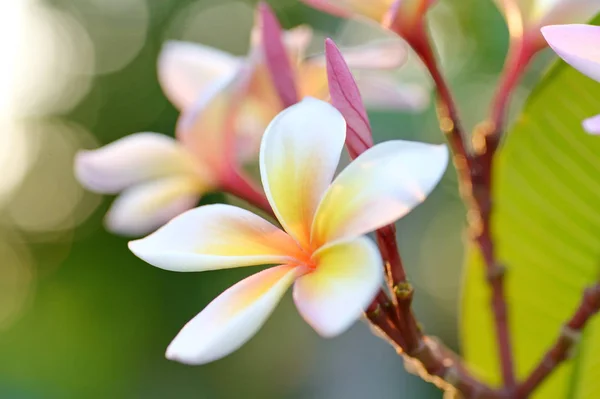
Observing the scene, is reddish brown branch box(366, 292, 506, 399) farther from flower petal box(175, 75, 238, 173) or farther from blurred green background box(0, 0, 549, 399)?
blurred green background box(0, 0, 549, 399)

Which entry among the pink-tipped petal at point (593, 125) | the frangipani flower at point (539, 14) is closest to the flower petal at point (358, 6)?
the frangipani flower at point (539, 14)

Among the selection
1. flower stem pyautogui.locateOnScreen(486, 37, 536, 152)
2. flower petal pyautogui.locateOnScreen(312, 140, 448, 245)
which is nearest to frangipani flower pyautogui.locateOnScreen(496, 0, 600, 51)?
flower stem pyautogui.locateOnScreen(486, 37, 536, 152)

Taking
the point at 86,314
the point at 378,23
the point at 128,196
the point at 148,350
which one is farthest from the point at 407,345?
the point at 148,350

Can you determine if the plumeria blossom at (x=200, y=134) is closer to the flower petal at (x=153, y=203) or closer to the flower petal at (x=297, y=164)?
the flower petal at (x=153, y=203)

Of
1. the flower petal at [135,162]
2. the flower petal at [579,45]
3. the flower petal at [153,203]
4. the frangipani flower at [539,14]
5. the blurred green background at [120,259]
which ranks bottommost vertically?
the blurred green background at [120,259]

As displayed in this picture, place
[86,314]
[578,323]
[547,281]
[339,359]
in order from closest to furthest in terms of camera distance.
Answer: [578,323] < [547,281] < [86,314] < [339,359]

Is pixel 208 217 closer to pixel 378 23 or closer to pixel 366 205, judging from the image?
pixel 366 205

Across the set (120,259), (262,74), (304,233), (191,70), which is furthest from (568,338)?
(120,259)
